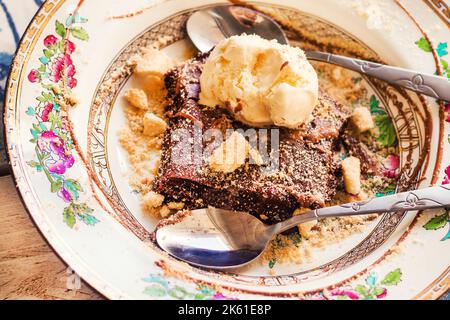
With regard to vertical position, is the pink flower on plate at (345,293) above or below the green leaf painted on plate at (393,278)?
below

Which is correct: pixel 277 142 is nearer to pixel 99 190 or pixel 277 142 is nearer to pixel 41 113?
pixel 99 190

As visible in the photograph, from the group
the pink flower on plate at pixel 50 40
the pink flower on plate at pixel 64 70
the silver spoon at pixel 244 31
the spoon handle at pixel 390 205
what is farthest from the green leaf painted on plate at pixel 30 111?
the spoon handle at pixel 390 205

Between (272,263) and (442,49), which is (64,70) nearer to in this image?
(272,263)

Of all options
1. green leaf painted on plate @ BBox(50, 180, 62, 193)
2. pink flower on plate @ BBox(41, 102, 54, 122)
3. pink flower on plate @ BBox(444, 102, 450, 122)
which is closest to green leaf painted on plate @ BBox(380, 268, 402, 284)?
pink flower on plate @ BBox(444, 102, 450, 122)

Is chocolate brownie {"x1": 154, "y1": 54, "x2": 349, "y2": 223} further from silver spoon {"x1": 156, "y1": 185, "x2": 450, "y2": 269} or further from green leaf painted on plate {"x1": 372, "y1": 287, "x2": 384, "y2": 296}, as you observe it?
green leaf painted on plate {"x1": 372, "y1": 287, "x2": 384, "y2": 296}

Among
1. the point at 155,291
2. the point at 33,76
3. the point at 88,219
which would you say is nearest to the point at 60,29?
the point at 33,76

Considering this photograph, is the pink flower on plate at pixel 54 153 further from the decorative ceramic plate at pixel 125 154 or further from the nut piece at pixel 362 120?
the nut piece at pixel 362 120

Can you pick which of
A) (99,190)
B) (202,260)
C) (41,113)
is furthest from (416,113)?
(41,113)
